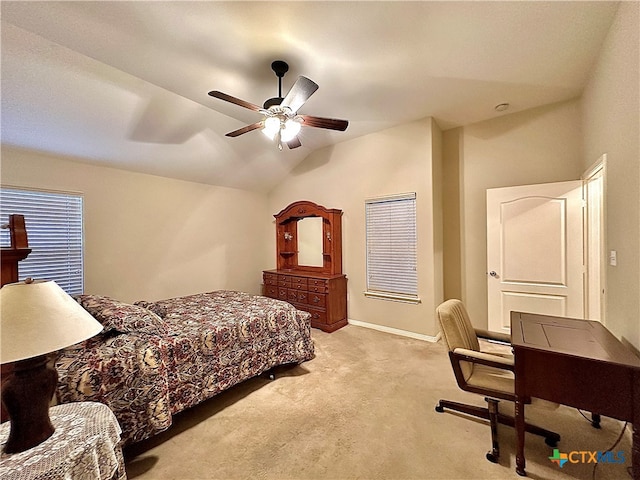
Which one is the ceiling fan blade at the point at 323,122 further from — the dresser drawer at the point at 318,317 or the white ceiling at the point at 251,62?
the dresser drawer at the point at 318,317

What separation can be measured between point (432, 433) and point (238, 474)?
4.41 ft

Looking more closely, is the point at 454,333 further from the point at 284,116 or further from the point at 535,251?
the point at 284,116

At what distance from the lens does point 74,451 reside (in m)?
1.11

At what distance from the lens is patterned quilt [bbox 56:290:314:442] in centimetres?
165

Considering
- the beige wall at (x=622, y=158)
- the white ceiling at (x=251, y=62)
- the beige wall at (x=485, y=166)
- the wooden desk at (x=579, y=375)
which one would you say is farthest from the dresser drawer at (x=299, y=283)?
the beige wall at (x=622, y=158)

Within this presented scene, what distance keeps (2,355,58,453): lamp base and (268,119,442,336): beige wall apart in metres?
3.62

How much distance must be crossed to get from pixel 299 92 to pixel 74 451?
2.38 metres

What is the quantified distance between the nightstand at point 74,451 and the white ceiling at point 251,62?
8.02ft

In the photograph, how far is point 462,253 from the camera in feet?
12.8

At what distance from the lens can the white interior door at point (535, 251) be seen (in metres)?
2.99

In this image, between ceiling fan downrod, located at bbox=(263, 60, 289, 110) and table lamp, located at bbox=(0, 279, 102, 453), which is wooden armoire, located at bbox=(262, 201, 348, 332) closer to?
ceiling fan downrod, located at bbox=(263, 60, 289, 110)

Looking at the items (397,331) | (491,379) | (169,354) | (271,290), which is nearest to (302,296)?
(271,290)

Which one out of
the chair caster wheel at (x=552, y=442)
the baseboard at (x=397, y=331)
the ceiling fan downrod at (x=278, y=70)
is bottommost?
the chair caster wheel at (x=552, y=442)

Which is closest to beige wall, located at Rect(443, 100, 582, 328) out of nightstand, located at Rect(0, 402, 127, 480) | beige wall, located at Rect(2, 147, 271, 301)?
beige wall, located at Rect(2, 147, 271, 301)
